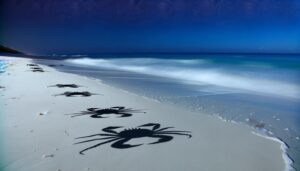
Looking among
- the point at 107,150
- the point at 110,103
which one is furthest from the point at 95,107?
the point at 107,150

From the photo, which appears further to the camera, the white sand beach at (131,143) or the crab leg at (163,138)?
the crab leg at (163,138)

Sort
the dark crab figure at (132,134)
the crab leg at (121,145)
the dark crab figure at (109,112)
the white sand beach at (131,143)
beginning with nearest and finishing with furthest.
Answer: the white sand beach at (131,143) → the crab leg at (121,145) → the dark crab figure at (132,134) → the dark crab figure at (109,112)

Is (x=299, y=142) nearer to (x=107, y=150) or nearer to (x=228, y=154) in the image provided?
(x=228, y=154)

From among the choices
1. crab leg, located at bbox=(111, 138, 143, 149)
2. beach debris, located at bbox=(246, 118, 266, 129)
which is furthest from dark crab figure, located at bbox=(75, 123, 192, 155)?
beach debris, located at bbox=(246, 118, 266, 129)

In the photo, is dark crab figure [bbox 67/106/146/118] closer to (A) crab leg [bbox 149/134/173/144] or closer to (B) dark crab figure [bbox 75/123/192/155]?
(B) dark crab figure [bbox 75/123/192/155]

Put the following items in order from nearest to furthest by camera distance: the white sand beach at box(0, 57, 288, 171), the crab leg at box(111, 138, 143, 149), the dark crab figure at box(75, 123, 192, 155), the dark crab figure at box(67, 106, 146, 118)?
1. the white sand beach at box(0, 57, 288, 171)
2. the crab leg at box(111, 138, 143, 149)
3. the dark crab figure at box(75, 123, 192, 155)
4. the dark crab figure at box(67, 106, 146, 118)

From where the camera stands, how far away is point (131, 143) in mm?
2723

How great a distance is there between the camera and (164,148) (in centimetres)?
262

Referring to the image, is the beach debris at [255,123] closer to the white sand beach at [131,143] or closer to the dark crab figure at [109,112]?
the white sand beach at [131,143]

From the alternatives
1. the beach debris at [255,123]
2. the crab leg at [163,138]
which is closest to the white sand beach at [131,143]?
the crab leg at [163,138]

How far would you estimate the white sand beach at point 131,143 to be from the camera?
2273 millimetres

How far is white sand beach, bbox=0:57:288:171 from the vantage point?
7.46ft

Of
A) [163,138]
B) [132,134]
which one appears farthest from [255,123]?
[132,134]

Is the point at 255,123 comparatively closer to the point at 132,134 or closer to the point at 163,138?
the point at 163,138
